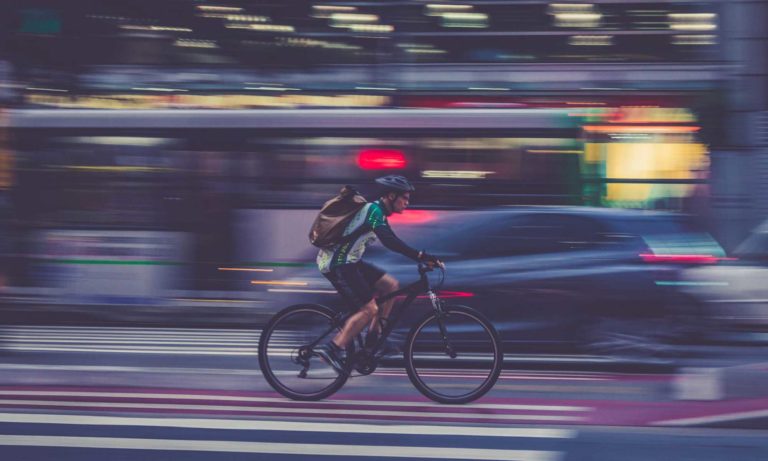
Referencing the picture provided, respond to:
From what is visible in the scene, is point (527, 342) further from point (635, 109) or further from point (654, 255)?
point (635, 109)

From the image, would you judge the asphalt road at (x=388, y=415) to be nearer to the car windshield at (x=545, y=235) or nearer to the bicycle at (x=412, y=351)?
the bicycle at (x=412, y=351)

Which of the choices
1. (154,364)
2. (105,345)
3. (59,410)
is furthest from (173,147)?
(59,410)

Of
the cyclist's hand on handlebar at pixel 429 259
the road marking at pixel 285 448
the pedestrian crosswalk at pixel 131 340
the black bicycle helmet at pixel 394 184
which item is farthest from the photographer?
the pedestrian crosswalk at pixel 131 340

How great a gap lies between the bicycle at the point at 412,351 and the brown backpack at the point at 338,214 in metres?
0.50

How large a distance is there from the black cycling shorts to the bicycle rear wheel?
0.54 feet

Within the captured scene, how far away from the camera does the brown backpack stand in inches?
276

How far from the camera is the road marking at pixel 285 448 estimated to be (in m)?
5.50

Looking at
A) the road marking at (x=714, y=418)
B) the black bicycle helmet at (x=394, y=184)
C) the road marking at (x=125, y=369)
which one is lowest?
the road marking at (x=125, y=369)

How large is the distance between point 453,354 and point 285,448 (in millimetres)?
1800

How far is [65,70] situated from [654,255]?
27.5 ft

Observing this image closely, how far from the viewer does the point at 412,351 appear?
279 inches

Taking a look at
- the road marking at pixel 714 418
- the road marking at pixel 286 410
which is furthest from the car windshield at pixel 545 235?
the road marking at pixel 714 418

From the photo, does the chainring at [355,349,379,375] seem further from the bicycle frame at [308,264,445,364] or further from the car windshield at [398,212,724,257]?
the car windshield at [398,212,724,257]

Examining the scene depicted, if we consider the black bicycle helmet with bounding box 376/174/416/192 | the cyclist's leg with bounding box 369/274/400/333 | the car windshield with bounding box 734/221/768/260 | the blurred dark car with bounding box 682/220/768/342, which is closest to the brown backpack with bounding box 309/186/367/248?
the black bicycle helmet with bounding box 376/174/416/192
